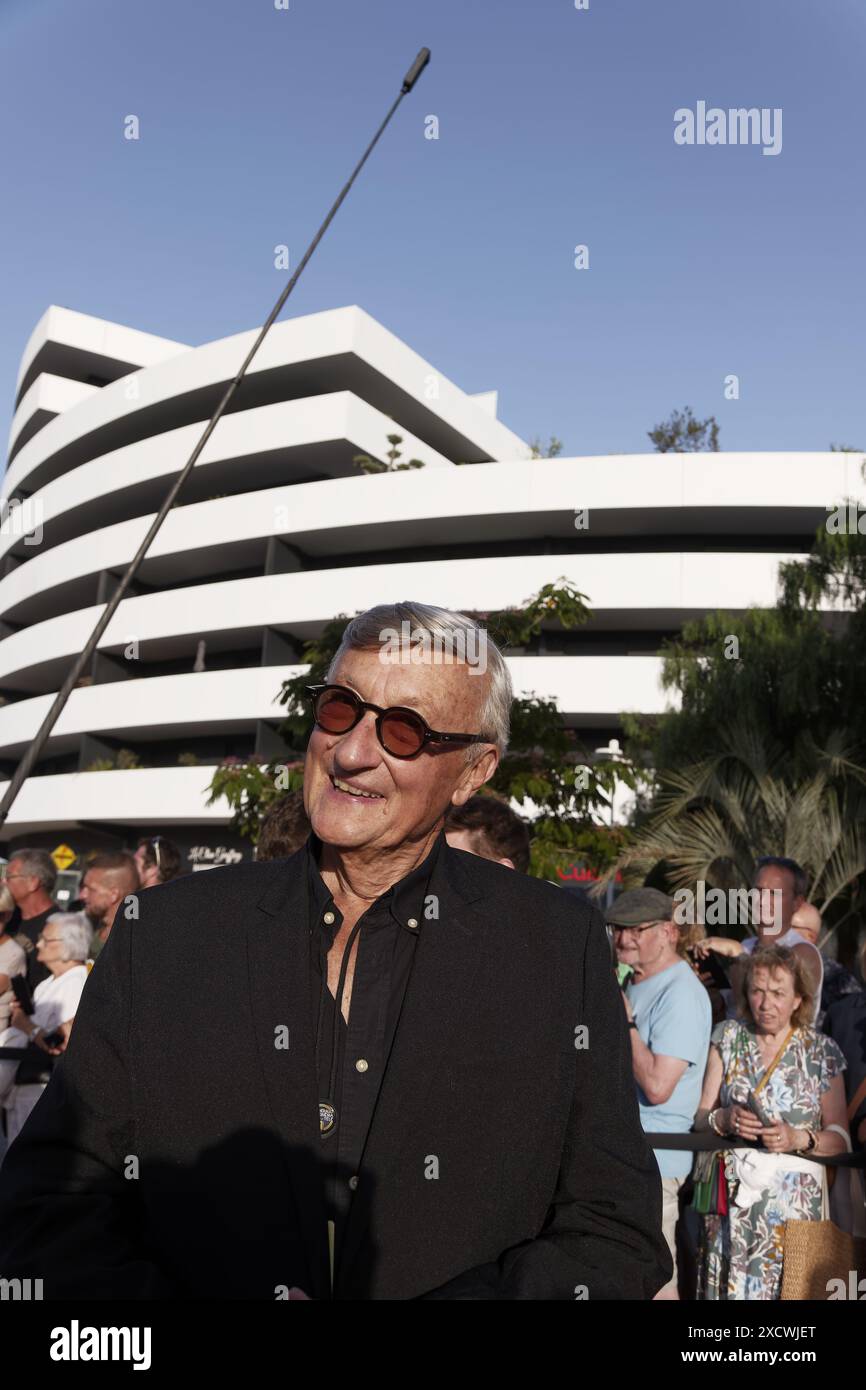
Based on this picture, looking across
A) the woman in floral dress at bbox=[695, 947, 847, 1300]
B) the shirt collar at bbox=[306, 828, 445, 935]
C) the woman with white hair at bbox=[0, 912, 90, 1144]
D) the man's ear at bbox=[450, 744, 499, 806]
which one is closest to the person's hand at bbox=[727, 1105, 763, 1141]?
the woman in floral dress at bbox=[695, 947, 847, 1300]

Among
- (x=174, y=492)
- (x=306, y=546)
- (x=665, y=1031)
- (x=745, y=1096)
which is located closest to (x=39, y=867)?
(x=174, y=492)

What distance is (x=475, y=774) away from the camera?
2252mm

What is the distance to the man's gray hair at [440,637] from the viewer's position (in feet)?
6.94

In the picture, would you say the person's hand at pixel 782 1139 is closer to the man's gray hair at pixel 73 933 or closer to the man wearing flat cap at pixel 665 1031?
the man wearing flat cap at pixel 665 1031

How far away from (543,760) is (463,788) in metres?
9.05

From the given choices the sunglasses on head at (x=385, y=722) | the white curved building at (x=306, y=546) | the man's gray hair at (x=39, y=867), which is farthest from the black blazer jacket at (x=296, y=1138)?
the white curved building at (x=306, y=546)

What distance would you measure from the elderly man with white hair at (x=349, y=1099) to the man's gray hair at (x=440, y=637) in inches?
5.2

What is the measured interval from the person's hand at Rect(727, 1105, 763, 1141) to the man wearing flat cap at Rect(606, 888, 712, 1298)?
0.17m

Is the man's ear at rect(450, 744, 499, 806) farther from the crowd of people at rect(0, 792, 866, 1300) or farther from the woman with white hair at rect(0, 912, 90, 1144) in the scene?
the woman with white hair at rect(0, 912, 90, 1144)

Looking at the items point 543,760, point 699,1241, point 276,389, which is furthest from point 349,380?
point 699,1241

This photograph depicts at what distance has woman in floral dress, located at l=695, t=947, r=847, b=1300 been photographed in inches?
165

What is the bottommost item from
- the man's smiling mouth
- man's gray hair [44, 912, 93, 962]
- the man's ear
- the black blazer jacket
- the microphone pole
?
A: the black blazer jacket

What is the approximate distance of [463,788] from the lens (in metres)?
2.25
